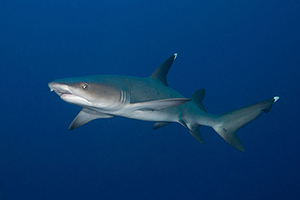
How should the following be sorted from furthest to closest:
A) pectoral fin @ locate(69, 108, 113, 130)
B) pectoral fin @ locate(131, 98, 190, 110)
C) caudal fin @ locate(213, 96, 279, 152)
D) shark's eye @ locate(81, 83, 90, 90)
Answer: pectoral fin @ locate(69, 108, 113, 130) < caudal fin @ locate(213, 96, 279, 152) < pectoral fin @ locate(131, 98, 190, 110) < shark's eye @ locate(81, 83, 90, 90)

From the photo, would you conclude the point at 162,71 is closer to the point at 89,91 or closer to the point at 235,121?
the point at 235,121

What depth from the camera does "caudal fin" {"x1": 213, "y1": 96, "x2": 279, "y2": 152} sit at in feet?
11.4

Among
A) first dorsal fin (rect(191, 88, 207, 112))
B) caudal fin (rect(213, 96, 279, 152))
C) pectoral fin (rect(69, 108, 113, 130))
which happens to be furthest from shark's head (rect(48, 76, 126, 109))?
caudal fin (rect(213, 96, 279, 152))

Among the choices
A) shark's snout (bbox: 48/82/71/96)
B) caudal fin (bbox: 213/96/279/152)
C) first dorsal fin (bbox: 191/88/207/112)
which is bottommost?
caudal fin (bbox: 213/96/279/152)

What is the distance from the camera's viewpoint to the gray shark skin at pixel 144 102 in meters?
2.24

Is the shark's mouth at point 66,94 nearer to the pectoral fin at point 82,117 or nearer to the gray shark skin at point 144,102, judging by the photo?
the gray shark skin at point 144,102

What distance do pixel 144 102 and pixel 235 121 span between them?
2.11 meters

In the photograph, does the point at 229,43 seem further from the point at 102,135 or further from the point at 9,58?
the point at 9,58

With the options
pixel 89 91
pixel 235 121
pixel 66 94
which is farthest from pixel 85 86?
pixel 235 121

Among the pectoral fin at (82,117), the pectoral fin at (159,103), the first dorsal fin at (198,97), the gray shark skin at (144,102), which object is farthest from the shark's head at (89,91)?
the first dorsal fin at (198,97)

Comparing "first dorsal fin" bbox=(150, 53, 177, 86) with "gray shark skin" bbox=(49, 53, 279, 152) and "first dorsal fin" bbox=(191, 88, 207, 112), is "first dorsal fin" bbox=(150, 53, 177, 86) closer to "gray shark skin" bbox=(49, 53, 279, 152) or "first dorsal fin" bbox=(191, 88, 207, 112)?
"gray shark skin" bbox=(49, 53, 279, 152)

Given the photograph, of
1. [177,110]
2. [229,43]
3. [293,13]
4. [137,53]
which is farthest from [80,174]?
[293,13]

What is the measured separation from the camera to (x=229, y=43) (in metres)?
27.0

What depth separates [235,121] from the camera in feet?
12.3
